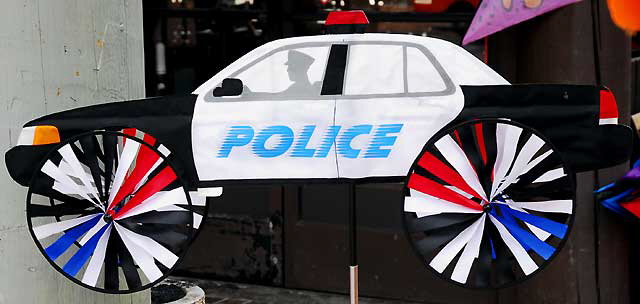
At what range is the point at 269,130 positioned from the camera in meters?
2.19

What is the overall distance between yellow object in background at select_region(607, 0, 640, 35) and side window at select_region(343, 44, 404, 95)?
2.41m

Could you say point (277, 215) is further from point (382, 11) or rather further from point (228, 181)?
point (228, 181)

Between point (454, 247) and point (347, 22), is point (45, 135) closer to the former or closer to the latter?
point (347, 22)

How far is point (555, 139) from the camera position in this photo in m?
2.15

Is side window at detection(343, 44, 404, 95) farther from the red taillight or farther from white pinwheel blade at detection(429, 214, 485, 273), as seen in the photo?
the red taillight

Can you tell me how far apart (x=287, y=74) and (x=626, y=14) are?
270 cm

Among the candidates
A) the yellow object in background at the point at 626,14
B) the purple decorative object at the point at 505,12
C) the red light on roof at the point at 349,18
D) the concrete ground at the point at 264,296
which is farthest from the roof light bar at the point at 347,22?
the concrete ground at the point at 264,296

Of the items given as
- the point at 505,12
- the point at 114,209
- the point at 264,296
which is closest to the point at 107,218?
the point at 114,209

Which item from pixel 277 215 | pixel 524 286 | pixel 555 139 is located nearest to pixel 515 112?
pixel 555 139

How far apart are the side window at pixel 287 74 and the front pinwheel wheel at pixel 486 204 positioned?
0.37 meters

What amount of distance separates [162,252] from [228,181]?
251mm

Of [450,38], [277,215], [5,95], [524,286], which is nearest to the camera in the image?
[5,95]

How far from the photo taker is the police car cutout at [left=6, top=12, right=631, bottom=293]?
83.4 inches

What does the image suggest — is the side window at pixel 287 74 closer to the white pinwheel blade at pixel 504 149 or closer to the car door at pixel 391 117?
the car door at pixel 391 117
